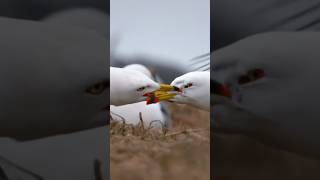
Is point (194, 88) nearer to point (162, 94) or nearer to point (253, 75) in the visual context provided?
point (162, 94)

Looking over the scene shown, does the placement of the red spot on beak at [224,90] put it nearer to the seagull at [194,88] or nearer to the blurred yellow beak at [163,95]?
the seagull at [194,88]

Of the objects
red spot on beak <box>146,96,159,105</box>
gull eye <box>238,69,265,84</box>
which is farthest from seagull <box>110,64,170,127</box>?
gull eye <box>238,69,265,84</box>

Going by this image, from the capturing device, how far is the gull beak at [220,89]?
2.14 meters

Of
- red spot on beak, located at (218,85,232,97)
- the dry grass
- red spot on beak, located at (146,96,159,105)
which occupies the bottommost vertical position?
the dry grass

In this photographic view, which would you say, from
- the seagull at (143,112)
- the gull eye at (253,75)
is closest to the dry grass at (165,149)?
the seagull at (143,112)

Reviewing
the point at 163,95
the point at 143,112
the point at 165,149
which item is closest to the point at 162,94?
the point at 163,95

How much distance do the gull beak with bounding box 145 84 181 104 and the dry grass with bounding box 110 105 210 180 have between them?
63mm

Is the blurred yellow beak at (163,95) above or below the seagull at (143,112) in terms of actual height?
above

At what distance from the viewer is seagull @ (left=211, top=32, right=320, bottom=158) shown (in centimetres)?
214

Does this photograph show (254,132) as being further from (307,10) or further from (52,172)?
(52,172)

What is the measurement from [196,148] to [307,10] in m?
0.87

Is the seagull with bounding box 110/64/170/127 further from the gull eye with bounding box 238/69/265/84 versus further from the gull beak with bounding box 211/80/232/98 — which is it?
the gull eye with bounding box 238/69/265/84

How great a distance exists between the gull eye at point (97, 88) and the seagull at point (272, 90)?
52 cm

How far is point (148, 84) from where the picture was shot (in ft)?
7.04
